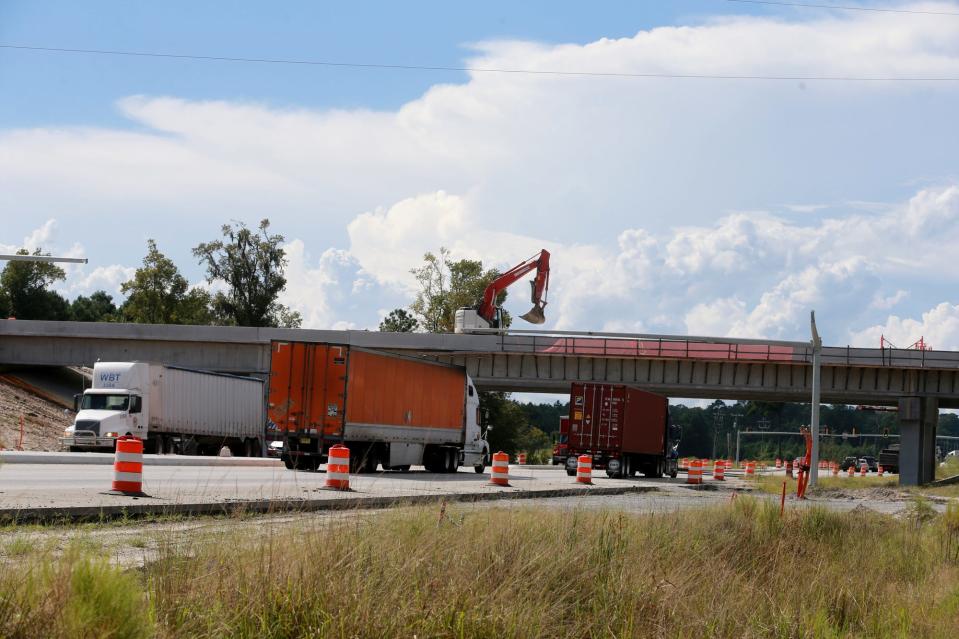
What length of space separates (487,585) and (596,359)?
52.6 metres

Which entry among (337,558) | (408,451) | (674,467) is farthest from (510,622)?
(674,467)

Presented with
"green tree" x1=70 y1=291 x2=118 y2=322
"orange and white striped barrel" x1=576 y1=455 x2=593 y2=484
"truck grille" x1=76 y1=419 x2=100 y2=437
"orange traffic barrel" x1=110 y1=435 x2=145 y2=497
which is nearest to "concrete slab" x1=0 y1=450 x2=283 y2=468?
"truck grille" x1=76 y1=419 x2=100 y2=437

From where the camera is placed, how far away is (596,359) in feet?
201

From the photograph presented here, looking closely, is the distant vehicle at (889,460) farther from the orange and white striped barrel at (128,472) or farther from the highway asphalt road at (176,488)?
the orange and white striped barrel at (128,472)

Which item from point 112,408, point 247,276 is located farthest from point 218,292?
point 112,408

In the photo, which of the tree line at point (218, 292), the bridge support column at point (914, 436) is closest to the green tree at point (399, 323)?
the tree line at point (218, 292)

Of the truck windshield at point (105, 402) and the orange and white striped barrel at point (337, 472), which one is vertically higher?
the truck windshield at point (105, 402)

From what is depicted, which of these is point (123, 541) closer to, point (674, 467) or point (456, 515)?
point (456, 515)

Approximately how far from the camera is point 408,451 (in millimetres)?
34500

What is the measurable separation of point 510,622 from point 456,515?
4.65 meters

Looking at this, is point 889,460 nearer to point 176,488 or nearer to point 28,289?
point 28,289

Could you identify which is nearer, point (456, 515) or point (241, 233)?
point (456, 515)

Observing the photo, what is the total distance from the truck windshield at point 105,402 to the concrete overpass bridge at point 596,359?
1875 cm

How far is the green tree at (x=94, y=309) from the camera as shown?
126 m
